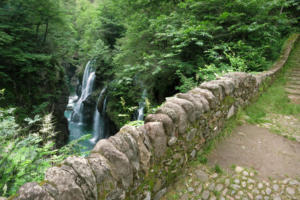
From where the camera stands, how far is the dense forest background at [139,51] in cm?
494

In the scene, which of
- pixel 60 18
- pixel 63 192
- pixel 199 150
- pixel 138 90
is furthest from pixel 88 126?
pixel 63 192

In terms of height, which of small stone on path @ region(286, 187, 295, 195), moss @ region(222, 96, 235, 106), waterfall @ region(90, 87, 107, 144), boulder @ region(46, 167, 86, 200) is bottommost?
waterfall @ region(90, 87, 107, 144)

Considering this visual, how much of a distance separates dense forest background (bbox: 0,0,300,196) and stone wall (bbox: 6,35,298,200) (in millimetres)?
1009

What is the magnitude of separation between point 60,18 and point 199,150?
10.7 meters

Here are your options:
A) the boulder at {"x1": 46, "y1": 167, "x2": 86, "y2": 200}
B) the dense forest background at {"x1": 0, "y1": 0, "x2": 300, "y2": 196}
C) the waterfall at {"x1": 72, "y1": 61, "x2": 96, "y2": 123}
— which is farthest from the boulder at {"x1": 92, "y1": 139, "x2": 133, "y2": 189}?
the waterfall at {"x1": 72, "y1": 61, "x2": 96, "y2": 123}

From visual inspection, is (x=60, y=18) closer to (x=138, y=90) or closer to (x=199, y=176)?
(x=138, y=90)

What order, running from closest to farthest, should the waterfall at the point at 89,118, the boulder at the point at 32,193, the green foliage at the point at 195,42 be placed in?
the boulder at the point at 32,193, the green foliage at the point at 195,42, the waterfall at the point at 89,118

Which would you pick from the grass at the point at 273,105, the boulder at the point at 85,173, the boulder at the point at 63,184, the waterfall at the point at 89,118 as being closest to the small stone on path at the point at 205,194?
the boulder at the point at 85,173

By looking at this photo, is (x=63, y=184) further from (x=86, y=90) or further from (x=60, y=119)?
(x=86, y=90)

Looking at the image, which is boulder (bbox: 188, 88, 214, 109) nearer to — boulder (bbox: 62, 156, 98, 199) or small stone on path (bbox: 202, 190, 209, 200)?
small stone on path (bbox: 202, 190, 209, 200)

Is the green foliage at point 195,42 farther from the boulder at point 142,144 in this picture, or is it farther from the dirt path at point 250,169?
the boulder at point 142,144

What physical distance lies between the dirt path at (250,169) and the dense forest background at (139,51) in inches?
66.1

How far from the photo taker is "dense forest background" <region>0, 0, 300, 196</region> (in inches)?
195

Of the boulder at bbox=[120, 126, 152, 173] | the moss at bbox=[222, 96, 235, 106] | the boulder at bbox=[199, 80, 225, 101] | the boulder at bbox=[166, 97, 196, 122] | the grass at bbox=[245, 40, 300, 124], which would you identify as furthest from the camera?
the grass at bbox=[245, 40, 300, 124]
